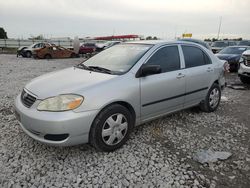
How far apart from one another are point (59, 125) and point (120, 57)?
63.6 inches

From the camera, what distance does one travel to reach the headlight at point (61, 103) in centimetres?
268

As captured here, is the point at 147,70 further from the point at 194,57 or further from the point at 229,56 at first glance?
the point at 229,56

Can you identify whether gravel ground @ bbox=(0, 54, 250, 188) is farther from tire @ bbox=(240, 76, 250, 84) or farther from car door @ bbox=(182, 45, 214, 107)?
tire @ bbox=(240, 76, 250, 84)

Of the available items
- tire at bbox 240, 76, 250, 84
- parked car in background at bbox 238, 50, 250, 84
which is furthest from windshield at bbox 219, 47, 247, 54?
parked car in background at bbox 238, 50, 250, 84

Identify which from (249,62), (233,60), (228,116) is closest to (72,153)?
(228,116)

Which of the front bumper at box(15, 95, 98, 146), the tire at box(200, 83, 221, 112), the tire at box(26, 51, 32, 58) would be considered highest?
the front bumper at box(15, 95, 98, 146)

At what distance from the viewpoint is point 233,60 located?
34.4 feet

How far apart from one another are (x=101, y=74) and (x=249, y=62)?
6.07 metres

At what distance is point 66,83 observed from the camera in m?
3.02

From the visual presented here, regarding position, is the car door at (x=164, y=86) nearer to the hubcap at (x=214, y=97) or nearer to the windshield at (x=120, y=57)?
the windshield at (x=120, y=57)

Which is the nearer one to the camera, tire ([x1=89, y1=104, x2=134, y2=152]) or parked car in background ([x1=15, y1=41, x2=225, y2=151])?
parked car in background ([x1=15, y1=41, x2=225, y2=151])

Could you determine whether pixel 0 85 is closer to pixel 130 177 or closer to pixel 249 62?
pixel 130 177

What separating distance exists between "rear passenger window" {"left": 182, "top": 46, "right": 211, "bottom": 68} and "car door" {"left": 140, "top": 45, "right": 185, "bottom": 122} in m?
0.22

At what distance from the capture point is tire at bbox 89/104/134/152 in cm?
284
